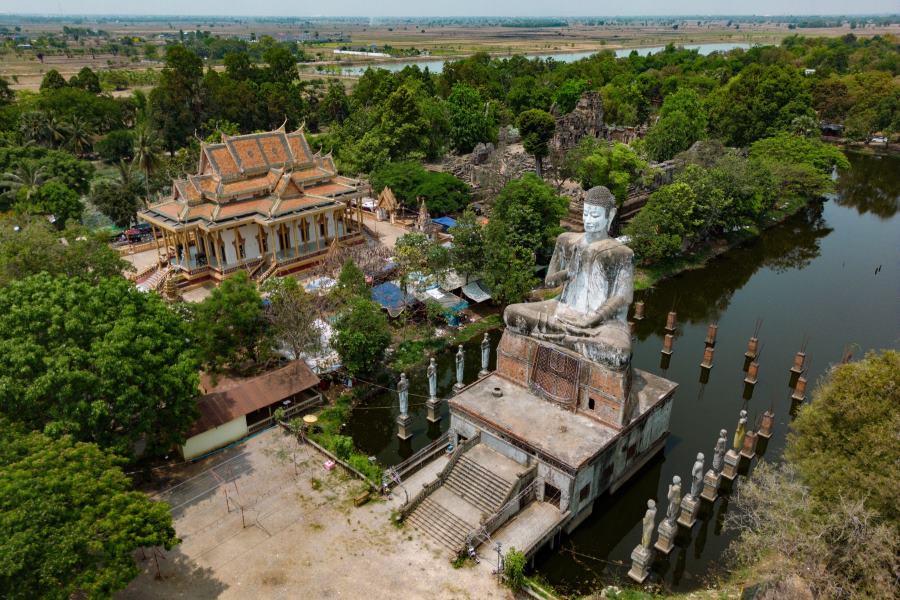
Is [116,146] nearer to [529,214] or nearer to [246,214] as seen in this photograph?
[246,214]

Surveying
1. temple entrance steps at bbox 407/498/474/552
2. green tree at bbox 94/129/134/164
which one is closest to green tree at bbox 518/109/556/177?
green tree at bbox 94/129/134/164

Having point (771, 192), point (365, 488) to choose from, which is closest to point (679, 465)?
point (365, 488)

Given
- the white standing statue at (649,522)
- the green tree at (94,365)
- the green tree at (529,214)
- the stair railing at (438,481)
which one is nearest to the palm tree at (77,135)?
the green tree at (529,214)

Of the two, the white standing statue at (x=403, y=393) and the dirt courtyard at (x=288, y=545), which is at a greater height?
the white standing statue at (x=403, y=393)

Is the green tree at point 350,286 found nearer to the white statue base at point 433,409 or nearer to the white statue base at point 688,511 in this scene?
the white statue base at point 433,409

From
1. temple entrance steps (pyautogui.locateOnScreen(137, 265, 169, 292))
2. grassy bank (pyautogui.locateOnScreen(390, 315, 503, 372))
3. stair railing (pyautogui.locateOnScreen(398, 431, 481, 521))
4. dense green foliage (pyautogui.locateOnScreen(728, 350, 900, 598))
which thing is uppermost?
dense green foliage (pyautogui.locateOnScreen(728, 350, 900, 598))

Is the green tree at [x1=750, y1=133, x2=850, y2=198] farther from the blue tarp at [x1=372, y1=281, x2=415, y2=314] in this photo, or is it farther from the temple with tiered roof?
the temple with tiered roof

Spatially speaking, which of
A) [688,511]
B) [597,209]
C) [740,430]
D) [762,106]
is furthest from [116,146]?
[762,106]
